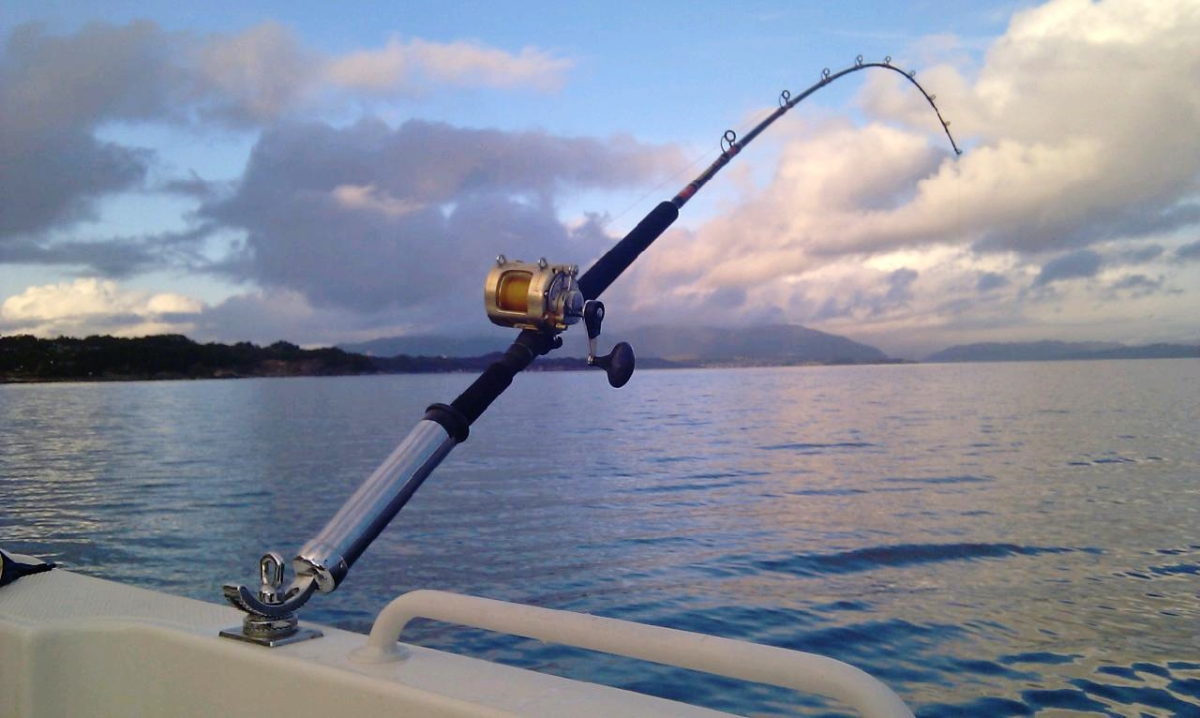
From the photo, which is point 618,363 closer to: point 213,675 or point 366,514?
point 366,514

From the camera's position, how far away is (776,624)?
20.6ft

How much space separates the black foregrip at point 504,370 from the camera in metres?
1.89

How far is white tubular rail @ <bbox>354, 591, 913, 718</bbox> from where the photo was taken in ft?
3.85

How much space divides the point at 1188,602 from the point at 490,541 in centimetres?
599

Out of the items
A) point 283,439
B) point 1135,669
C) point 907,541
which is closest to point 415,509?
point 907,541

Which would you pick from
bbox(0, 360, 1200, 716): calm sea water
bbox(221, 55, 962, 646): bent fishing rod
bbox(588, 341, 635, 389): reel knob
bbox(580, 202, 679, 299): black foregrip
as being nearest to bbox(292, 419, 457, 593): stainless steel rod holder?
bbox(221, 55, 962, 646): bent fishing rod

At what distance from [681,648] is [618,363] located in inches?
32.7

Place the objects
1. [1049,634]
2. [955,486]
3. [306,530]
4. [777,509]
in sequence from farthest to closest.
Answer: [955,486] < [777,509] < [306,530] < [1049,634]

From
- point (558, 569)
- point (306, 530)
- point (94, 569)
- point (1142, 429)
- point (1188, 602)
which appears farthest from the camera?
point (1142, 429)

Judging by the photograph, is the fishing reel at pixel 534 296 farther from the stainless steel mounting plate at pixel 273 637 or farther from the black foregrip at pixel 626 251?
the stainless steel mounting plate at pixel 273 637

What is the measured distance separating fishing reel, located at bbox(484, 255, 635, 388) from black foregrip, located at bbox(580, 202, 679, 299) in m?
0.26

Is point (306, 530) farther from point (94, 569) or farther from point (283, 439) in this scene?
point (283, 439)

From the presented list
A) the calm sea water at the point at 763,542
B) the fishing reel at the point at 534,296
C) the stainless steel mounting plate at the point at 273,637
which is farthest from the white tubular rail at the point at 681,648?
the calm sea water at the point at 763,542

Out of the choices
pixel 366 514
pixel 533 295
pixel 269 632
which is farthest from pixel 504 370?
pixel 269 632
